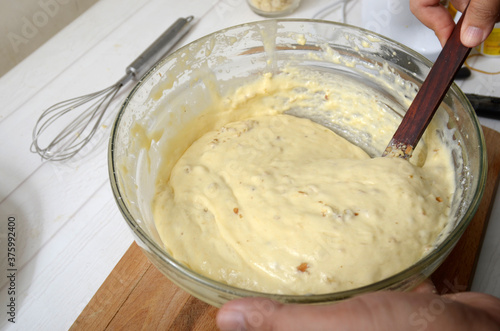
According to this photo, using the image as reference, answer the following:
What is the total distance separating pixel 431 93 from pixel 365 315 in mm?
517

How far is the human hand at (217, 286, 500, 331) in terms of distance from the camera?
1.78 ft

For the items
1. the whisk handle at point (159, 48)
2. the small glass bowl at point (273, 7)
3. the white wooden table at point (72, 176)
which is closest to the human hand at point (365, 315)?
the white wooden table at point (72, 176)

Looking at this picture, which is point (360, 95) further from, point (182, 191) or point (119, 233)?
point (119, 233)

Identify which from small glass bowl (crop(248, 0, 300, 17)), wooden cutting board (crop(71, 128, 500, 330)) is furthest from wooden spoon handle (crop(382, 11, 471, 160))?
small glass bowl (crop(248, 0, 300, 17))

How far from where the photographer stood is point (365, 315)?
0.55 meters

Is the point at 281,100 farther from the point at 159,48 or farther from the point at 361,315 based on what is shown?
the point at 361,315

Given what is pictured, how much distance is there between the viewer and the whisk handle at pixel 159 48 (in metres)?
1.31

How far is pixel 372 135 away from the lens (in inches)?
44.1

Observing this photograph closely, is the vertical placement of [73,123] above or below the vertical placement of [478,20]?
below

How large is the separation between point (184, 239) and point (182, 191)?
0.13 meters

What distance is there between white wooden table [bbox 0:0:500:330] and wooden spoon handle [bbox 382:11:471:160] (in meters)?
0.30

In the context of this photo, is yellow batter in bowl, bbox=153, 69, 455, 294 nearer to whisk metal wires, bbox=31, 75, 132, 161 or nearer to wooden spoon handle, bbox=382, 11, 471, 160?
wooden spoon handle, bbox=382, 11, 471, 160

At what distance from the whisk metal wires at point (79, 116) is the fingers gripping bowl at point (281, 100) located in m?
0.32

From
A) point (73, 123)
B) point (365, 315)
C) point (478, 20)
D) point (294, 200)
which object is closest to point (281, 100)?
point (294, 200)
